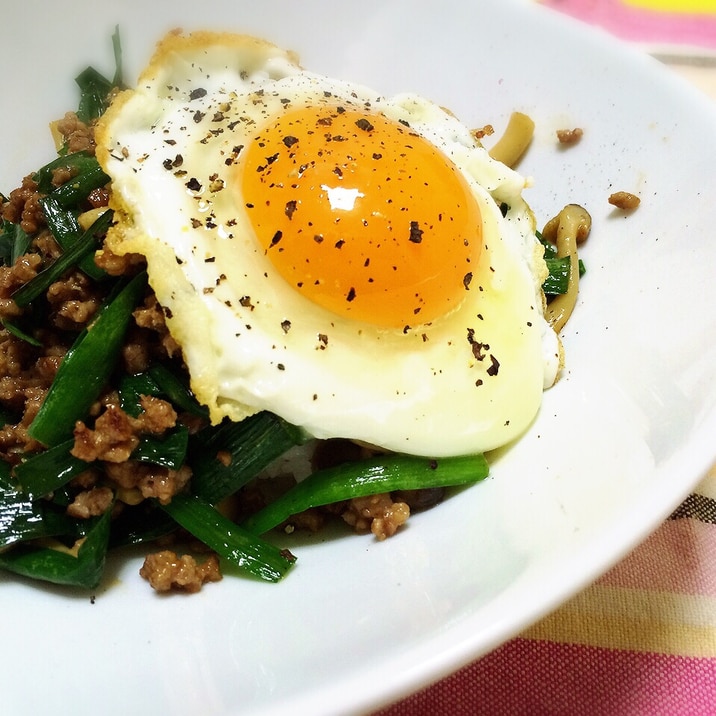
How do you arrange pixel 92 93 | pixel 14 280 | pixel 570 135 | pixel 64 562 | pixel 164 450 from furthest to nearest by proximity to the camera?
pixel 92 93 < pixel 570 135 < pixel 14 280 < pixel 164 450 < pixel 64 562

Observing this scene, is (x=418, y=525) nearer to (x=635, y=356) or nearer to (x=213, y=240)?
(x=635, y=356)

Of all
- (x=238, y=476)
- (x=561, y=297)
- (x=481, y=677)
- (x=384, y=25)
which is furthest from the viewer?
(x=384, y=25)

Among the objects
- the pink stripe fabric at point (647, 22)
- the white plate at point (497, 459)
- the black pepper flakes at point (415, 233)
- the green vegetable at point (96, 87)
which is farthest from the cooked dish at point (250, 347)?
the pink stripe fabric at point (647, 22)

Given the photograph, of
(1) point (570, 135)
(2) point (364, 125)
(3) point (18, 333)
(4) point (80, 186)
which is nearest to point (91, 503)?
(3) point (18, 333)

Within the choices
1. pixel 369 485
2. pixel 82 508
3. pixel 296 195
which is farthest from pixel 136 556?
pixel 296 195

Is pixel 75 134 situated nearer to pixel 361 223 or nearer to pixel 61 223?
pixel 61 223

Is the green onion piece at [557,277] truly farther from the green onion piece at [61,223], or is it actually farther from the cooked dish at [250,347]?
the green onion piece at [61,223]
